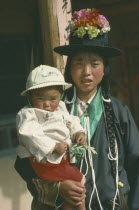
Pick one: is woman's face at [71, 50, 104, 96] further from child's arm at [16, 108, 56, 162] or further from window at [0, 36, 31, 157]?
window at [0, 36, 31, 157]

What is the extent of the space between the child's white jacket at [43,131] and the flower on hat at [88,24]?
63 cm

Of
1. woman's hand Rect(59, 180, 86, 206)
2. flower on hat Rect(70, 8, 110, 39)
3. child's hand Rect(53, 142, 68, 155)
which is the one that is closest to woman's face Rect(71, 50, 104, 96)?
flower on hat Rect(70, 8, 110, 39)

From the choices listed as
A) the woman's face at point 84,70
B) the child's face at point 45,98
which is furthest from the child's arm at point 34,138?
the woman's face at point 84,70

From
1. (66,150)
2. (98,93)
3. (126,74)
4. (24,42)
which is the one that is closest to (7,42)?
(24,42)

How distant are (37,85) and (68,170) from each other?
630 mm

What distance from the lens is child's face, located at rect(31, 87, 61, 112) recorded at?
2904mm

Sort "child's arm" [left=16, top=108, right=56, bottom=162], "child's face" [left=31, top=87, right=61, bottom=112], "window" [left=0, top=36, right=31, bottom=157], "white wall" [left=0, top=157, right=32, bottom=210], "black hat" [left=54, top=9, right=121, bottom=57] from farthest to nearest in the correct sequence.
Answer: "window" [left=0, top=36, right=31, bottom=157] < "white wall" [left=0, top=157, right=32, bottom=210] < "black hat" [left=54, top=9, right=121, bottom=57] < "child's face" [left=31, top=87, right=61, bottom=112] < "child's arm" [left=16, top=108, right=56, bottom=162]

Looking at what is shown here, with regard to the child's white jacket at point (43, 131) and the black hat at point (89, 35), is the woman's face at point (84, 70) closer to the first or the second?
the black hat at point (89, 35)

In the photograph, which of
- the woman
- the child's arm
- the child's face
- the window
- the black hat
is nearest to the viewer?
the child's arm

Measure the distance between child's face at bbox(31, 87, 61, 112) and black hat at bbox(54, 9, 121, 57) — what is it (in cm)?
43

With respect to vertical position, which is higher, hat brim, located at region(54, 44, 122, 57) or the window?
hat brim, located at region(54, 44, 122, 57)

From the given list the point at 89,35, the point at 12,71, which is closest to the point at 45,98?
the point at 89,35

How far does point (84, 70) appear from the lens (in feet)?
10.2

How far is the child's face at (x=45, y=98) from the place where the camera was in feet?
9.53
